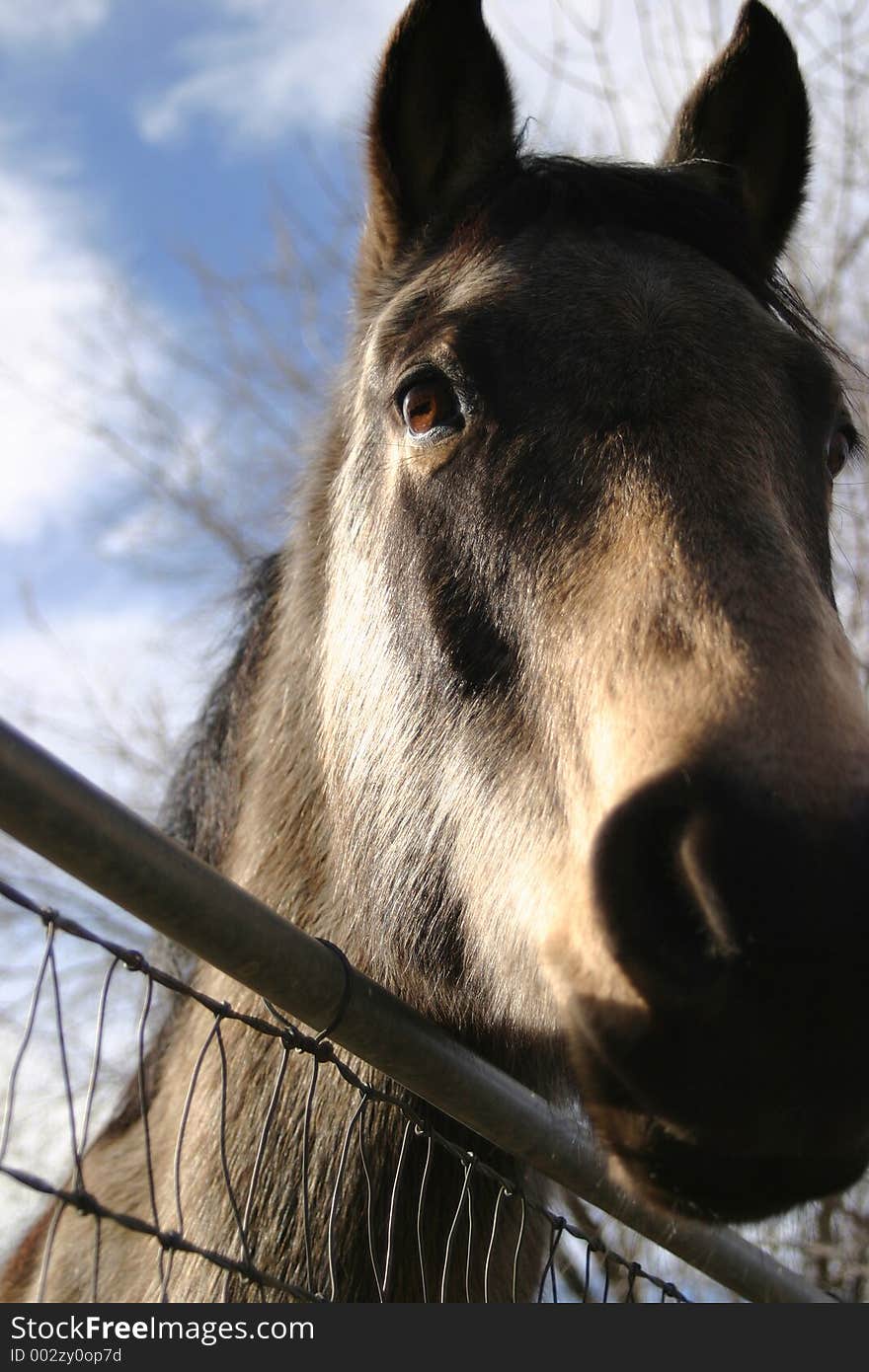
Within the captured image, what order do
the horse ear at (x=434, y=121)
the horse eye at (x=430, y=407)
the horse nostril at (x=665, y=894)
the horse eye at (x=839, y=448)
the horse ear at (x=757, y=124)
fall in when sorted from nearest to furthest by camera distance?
the horse nostril at (x=665, y=894), the horse eye at (x=430, y=407), the horse eye at (x=839, y=448), the horse ear at (x=434, y=121), the horse ear at (x=757, y=124)

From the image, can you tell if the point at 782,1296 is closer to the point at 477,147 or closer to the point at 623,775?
the point at 623,775

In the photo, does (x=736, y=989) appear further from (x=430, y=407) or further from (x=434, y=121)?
(x=434, y=121)

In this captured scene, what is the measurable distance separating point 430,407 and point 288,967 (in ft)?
4.70

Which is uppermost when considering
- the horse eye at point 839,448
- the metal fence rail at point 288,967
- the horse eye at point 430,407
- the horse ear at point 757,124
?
the horse ear at point 757,124

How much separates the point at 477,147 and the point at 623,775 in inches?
90.7

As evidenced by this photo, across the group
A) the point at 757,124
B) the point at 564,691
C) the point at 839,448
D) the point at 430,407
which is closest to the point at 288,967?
the point at 564,691

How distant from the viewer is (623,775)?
1.84m

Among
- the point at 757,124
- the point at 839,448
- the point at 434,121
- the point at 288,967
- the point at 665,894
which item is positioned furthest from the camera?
the point at 757,124

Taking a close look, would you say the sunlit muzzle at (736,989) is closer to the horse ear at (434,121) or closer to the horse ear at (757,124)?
the horse ear at (434,121)

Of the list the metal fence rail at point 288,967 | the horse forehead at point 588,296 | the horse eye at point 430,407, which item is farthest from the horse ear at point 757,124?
the metal fence rail at point 288,967

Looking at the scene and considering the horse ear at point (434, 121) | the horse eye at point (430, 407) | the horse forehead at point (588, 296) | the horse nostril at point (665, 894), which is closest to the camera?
the horse nostril at point (665, 894)

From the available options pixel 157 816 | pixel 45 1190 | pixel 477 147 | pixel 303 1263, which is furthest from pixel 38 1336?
pixel 477 147

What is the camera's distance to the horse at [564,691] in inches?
64.0

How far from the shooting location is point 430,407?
8.98 feet
